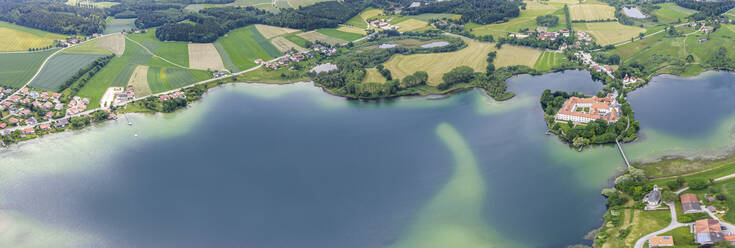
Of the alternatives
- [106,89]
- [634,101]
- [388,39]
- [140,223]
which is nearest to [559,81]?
[634,101]

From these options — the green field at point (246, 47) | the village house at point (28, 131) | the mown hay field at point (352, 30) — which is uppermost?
the mown hay field at point (352, 30)

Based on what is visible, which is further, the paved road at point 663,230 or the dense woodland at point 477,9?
the dense woodland at point 477,9

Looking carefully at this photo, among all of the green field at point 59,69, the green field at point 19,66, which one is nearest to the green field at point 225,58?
the green field at point 59,69

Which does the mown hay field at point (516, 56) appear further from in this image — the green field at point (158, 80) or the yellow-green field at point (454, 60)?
the green field at point (158, 80)

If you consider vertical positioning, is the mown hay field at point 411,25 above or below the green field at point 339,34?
above

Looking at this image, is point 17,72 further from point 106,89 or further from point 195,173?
point 195,173
